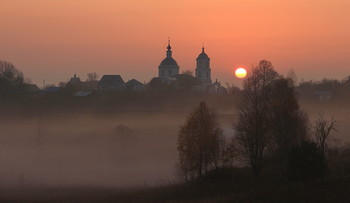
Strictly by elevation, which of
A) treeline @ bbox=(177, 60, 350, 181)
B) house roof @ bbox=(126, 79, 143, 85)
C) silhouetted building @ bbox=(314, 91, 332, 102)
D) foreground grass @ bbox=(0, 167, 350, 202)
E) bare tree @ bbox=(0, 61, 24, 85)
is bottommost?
foreground grass @ bbox=(0, 167, 350, 202)

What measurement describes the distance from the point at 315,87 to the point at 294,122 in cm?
10179

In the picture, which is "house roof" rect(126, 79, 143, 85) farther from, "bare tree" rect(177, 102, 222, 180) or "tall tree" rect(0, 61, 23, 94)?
"bare tree" rect(177, 102, 222, 180)

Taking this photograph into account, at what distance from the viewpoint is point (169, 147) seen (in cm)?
7956

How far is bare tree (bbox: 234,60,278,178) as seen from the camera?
1580 inches

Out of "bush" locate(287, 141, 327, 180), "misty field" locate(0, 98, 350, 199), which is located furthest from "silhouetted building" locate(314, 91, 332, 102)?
"bush" locate(287, 141, 327, 180)

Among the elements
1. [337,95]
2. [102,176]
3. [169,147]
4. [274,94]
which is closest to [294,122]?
[274,94]

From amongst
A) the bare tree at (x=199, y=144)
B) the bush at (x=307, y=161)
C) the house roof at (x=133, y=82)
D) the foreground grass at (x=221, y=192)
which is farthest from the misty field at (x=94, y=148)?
the house roof at (x=133, y=82)

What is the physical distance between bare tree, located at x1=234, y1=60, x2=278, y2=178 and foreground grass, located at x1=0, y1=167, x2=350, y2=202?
1739mm

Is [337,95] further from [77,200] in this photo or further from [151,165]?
[77,200]

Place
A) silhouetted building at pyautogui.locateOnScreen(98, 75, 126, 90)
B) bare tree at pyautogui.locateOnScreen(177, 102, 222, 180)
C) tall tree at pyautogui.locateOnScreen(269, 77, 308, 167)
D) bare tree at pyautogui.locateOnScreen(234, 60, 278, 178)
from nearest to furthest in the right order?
tall tree at pyautogui.locateOnScreen(269, 77, 308, 167) < bare tree at pyautogui.locateOnScreen(234, 60, 278, 178) < bare tree at pyautogui.locateOnScreen(177, 102, 222, 180) < silhouetted building at pyautogui.locateOnScreen(98, 75, 126, 90)

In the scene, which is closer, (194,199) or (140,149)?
(194,199)

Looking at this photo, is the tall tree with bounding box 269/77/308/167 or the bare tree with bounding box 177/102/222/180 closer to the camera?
the tall tree with bounding box 269/77/308/167

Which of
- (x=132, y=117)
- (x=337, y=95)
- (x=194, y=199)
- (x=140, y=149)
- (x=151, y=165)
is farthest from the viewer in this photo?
(x=337, y=95)

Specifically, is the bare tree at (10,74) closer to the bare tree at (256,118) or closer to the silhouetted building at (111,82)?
the silhouetted building at (111,82)
